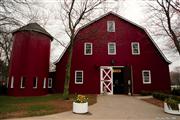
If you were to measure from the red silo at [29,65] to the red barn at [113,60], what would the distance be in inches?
66.9

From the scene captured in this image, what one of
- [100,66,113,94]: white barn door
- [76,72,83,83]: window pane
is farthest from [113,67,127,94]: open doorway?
[76,72,83,83]: window pane

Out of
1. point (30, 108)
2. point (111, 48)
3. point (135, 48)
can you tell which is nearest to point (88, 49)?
point (111, 48)

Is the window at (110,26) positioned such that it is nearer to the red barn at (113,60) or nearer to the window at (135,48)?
the red barn at (113,60)

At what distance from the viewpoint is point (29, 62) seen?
66.1ft

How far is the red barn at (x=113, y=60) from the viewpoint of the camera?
20359 millimetres

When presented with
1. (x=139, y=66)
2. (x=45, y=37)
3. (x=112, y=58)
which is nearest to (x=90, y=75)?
(x=112, y=58)

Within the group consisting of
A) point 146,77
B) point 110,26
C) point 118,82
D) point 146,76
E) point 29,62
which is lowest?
point 118,82

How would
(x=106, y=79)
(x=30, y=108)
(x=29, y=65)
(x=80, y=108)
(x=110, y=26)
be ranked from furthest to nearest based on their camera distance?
(x=110, y=26), (x=106, y=79), (x=29, y=65), (x=30, y=108), (x=80, y=108)

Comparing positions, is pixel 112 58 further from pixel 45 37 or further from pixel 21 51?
pixel 21 51

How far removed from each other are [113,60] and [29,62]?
870cm

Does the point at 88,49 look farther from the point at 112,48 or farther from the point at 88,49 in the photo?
the point at 112,48

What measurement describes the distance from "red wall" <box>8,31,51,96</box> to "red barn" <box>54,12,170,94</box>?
69.0 inches

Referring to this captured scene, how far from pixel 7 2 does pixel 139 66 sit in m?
14.5

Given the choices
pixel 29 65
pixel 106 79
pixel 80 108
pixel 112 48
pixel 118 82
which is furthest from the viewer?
pixel 118 82
